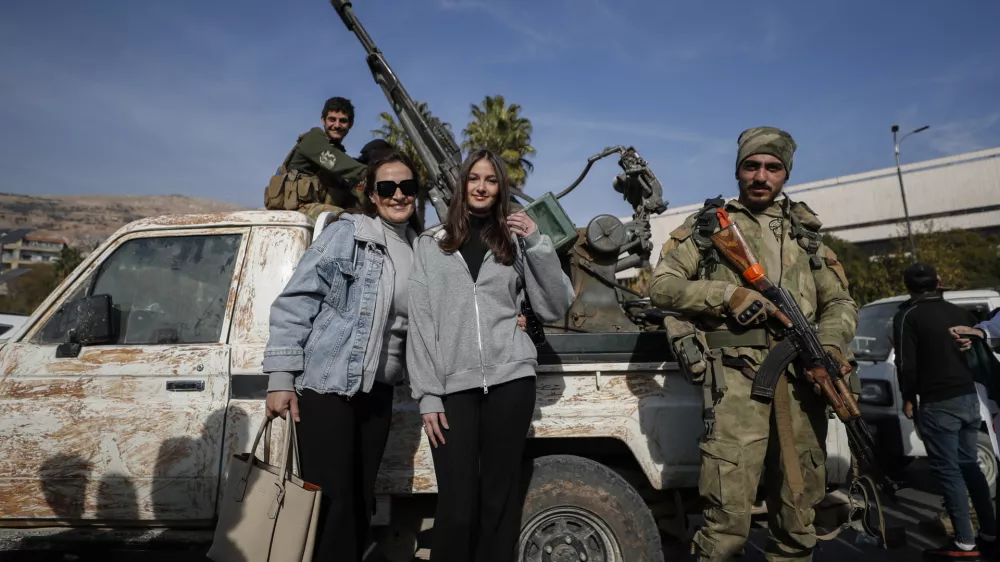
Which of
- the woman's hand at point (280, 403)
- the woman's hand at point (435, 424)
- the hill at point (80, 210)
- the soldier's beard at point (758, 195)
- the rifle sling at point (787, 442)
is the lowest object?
the rifle sling at point (787, 442)

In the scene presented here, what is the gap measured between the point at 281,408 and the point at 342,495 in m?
0.41

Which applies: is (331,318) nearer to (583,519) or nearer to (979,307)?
(583,519)

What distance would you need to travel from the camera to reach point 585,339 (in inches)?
120

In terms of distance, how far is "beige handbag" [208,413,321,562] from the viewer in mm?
2316

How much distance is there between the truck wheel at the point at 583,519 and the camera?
2.84 m

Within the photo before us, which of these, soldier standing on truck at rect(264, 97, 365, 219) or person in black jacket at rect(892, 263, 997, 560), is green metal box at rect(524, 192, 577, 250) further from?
person in black jacket at rect(892, 263, 997, 560)

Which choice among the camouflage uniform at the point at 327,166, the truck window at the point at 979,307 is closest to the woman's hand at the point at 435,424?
the camouflage uniform at the point at 327,166

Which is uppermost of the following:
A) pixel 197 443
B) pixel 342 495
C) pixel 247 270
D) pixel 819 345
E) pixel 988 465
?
pixel 247 270

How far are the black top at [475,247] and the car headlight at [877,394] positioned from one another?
5.08 meters

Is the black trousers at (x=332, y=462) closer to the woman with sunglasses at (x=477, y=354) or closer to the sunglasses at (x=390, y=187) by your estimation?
the woman with sunglasses at (x=477, y=354)

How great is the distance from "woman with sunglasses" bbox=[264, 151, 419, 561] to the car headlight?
522 cm

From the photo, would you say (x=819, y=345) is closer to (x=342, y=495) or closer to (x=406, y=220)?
(x=406, y=220)

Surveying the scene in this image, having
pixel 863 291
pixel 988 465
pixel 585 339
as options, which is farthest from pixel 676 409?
pixel 863 291

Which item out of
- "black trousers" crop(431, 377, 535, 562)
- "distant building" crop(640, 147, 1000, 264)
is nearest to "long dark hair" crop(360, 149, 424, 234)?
"black trousers" crop(431, 377, 535, 562)
